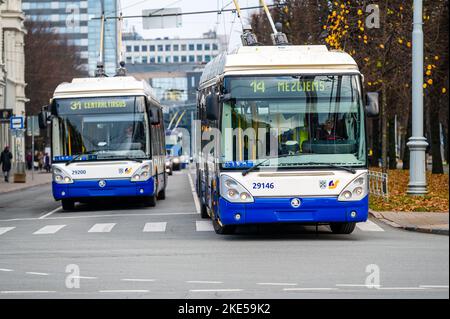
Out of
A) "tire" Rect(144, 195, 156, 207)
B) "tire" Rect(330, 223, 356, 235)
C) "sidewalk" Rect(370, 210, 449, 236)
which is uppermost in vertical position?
"tire" Rect(330, 223, 356, 235)

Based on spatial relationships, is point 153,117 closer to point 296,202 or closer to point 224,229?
point 224,229

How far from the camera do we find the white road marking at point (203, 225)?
21.4 metres

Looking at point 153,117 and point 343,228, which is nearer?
point 343,228

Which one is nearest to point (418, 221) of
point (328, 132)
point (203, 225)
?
point (203, 225)

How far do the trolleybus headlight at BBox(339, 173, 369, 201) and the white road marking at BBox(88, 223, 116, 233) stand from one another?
557 cm

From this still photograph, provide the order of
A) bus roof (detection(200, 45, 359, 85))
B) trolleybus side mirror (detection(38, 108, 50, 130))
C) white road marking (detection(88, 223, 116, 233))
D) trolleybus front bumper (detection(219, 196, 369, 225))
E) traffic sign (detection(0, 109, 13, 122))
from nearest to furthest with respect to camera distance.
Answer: trolleybus front bumper (detection(219, 196, 369, 225)) → bus roof (detection(200, 45, 359, 85)) → white road marking (detection(88, 223, 116, 233)) → trolleybus side mirror (detection(38, 108, 50, 130)) → traffic sign (detection(0, 109, 13, 122))

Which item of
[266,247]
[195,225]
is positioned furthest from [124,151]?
[266,247]

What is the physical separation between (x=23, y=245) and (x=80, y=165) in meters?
8.56

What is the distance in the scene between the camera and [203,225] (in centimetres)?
2245

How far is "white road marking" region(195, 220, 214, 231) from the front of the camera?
70.4 ft

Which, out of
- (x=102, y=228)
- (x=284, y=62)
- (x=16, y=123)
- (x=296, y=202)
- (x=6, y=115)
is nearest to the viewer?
(x=296, y=202)

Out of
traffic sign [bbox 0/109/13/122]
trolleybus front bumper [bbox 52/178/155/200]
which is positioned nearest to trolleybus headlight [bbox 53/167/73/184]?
trolleybus front bumper [bbox 52/178/155/200]

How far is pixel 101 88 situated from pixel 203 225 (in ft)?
22.4

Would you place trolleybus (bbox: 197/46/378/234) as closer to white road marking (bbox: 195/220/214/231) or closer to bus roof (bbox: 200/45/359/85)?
bus roof (bbox: 200/45/359/85)
